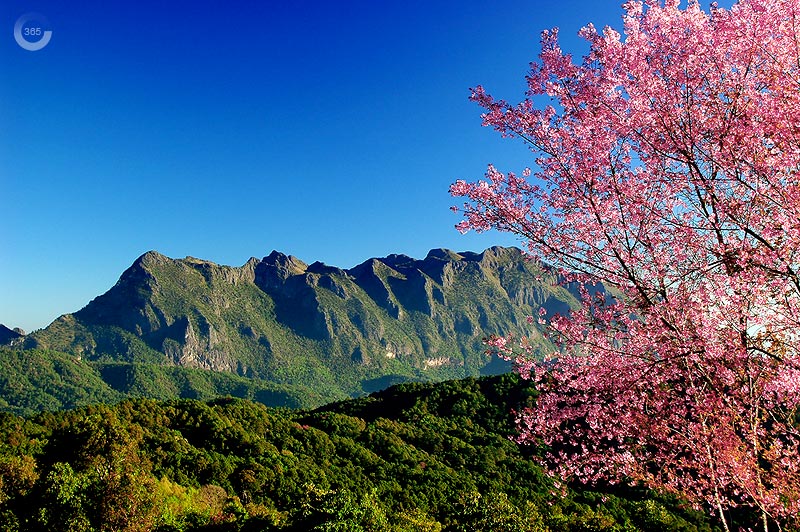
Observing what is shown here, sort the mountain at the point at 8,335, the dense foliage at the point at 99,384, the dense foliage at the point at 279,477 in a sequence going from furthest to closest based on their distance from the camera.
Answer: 1. the mountain at the point at 8,335
2. the dense foliage at the point at 99,384
3. the dense foliage at the point at 279,477

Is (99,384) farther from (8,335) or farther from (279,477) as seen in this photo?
(279,477)

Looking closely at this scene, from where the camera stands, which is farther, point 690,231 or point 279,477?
point 279,477

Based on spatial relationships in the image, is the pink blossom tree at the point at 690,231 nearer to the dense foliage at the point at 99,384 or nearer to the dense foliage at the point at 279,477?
the dense foliage at the point at 279,477

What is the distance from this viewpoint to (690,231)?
209 inches

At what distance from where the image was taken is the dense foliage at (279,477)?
1502 centimetres

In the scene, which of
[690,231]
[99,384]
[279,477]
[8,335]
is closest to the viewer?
[690,231]

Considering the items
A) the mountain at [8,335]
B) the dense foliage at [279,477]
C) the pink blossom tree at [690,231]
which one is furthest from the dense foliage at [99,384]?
the pink blossom tree at [690,231]

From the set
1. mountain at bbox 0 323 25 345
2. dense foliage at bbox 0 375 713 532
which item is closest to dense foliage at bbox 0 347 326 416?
mountain at bbox 0 323 25 345

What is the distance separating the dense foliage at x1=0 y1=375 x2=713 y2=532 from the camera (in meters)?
15.0

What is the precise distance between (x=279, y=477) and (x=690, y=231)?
→ 25666mm

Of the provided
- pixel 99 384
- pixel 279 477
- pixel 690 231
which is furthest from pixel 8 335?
pixel 690 231

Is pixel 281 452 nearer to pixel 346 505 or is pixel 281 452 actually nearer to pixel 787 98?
pixel 346 505

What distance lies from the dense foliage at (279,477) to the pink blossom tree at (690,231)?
452 centimetres

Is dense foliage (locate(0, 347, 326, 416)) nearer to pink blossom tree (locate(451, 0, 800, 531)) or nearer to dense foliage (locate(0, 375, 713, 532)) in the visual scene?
dense foliage (locate(0, 375, 713, 532))
